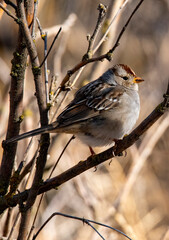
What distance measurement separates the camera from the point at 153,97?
431 centimetres

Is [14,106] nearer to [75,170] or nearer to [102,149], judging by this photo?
[75,170]

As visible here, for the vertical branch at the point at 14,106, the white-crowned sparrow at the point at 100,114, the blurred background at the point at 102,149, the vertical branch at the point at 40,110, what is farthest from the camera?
the blurred background at the point at 102,149

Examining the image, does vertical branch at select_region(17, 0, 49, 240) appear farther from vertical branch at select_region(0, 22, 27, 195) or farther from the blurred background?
the blurred background

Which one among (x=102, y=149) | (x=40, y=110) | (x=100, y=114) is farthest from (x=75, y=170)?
(x=102, y=149)

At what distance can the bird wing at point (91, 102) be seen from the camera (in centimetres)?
238

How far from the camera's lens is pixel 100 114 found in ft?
8.06

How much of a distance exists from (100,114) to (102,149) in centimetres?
140

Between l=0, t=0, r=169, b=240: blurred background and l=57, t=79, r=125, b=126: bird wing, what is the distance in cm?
42

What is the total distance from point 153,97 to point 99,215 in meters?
1.53

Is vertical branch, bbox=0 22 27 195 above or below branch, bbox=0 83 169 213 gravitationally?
above

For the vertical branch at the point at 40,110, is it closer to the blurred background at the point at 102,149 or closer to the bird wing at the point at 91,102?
the bird wing at the point at 91,102

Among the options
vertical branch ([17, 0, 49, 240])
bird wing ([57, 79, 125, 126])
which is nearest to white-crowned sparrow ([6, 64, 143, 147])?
bird wing ([57, 79, 125, 126])

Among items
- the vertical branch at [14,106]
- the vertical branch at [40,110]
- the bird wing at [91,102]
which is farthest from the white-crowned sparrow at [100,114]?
the vertical branch at [40,110]

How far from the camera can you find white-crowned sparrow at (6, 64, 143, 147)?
2.38 meters
